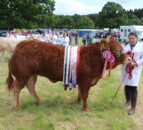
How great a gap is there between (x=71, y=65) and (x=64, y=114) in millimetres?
997

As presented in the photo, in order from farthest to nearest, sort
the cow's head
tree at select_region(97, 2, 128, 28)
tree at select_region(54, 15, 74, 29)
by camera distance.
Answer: tree at select_region(54, 15, 74, 29), tree at select_region(97, 2, 128, 28), the cow's head

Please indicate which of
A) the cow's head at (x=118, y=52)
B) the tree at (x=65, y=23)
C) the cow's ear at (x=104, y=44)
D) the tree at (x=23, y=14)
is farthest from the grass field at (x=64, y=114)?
the tree at (x=65, y=23)

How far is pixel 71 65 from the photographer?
12.5 feet

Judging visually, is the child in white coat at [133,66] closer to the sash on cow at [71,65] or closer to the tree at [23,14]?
the sash on cow at [71,65]

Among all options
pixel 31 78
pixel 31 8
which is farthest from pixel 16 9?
pixel 31 78

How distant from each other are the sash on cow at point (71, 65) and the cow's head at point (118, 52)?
654 mm

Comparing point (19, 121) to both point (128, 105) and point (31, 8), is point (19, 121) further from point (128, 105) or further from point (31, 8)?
point (31, 8)

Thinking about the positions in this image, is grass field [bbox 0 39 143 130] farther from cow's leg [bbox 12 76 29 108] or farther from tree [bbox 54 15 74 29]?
tree [bbox 54 15 74 29]

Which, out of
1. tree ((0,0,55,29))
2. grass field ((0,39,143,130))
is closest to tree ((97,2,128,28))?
tree ((0,0,55,29))

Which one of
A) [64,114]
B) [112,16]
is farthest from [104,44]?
[112,16]

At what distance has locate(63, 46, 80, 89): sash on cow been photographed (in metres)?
3.82

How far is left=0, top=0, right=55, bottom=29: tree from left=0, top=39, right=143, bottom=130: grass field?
1803cm

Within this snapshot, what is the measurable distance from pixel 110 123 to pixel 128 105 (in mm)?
1100

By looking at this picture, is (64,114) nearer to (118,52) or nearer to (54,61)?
(54,61)
